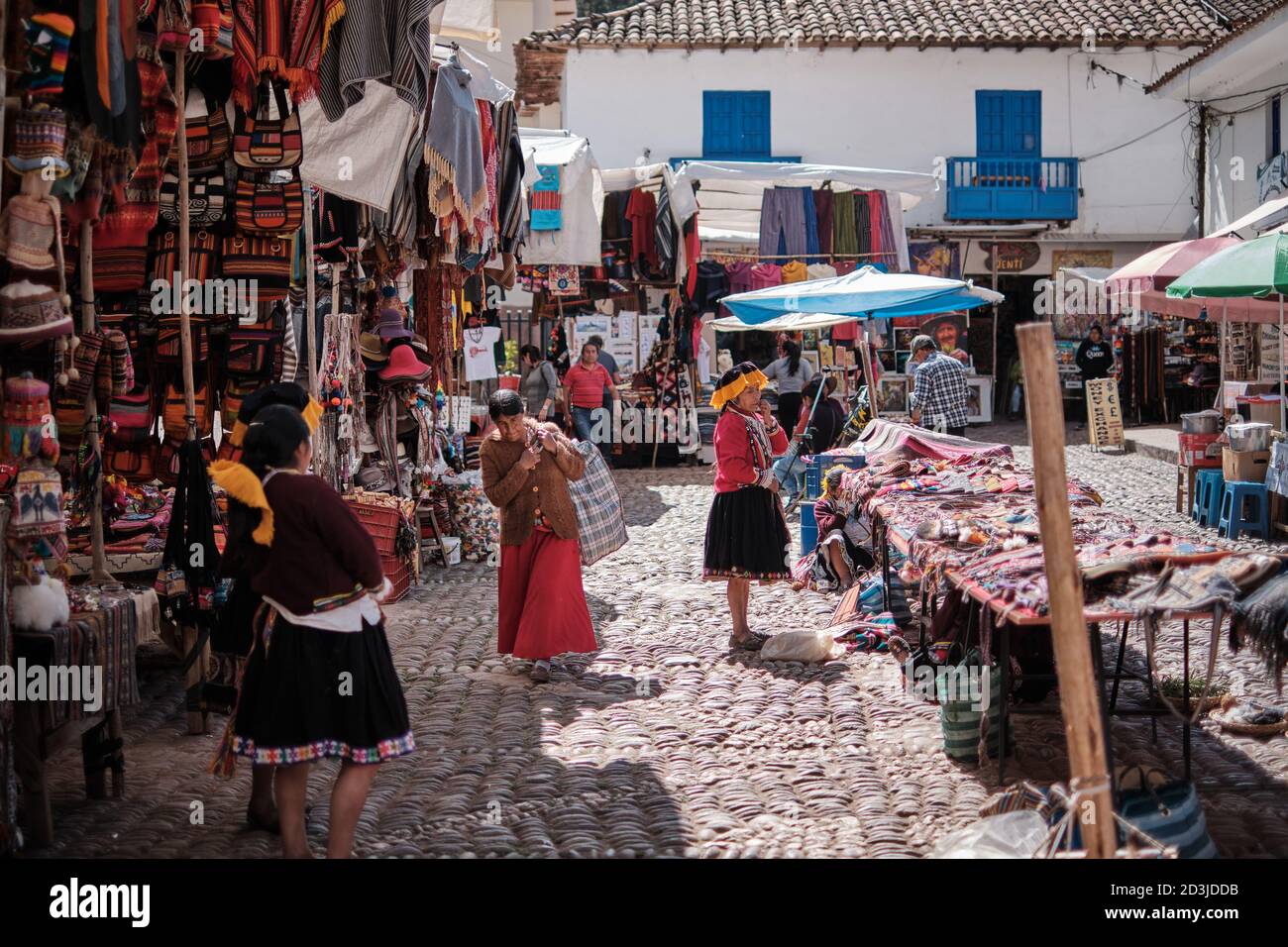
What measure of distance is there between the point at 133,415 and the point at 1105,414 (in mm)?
16396

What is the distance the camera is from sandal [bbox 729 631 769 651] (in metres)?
8.54

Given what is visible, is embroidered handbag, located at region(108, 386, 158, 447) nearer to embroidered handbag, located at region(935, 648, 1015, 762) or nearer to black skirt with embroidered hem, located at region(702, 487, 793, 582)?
black skirt with embroidered hem, located at region(702, 487, 793, 582)

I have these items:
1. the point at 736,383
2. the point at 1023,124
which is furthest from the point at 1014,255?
the point at 736,383

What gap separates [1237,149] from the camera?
867 inches

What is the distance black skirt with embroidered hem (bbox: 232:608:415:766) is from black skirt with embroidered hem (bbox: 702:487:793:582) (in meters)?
4.13

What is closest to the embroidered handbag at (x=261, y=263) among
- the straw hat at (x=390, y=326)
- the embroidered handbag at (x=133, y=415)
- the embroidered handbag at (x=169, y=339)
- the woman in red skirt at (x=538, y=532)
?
the embroidered handbag at (x=169, y=339)

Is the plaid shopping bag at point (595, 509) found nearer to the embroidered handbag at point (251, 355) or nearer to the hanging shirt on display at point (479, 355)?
the embroidered handbag at point (251, 355)

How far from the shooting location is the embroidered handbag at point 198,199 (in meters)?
7.07

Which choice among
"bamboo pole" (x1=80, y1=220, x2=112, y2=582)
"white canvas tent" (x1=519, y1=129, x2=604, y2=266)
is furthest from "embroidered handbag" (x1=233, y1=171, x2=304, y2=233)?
"white canvas tent" (x1=519, y1=129, x2=604, y2=266)

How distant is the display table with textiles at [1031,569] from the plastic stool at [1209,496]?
15.5 feet

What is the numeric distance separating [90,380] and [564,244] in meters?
9.80

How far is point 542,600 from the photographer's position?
7773 mm

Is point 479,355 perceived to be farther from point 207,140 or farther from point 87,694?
point 87,694
